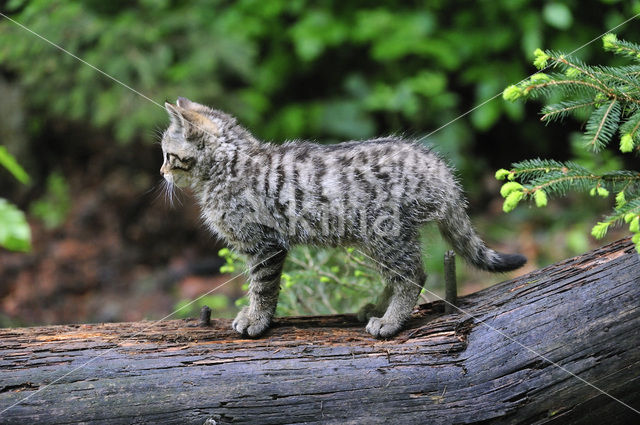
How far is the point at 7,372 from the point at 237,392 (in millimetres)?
1169

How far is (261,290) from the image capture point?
390 cm

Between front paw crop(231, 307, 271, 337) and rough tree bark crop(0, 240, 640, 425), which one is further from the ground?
front paw crop(231, 307, 271, 337)

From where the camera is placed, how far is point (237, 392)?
10.5 feet

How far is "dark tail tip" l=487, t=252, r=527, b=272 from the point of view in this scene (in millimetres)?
3879

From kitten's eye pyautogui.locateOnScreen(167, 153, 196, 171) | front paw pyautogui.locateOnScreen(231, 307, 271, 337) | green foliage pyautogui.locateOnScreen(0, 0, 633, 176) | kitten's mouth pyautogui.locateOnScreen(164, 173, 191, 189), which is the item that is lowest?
front paw pyautogui.locateOnScreen(231, 307, 271, 337)

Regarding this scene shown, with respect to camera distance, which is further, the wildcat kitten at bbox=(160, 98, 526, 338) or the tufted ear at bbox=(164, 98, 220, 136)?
the tufted ear at bbox=(164, 98, 220, 136)

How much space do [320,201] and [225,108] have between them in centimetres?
369

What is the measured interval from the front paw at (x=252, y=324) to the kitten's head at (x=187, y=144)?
90 cm

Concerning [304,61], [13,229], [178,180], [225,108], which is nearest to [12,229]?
[13,229]

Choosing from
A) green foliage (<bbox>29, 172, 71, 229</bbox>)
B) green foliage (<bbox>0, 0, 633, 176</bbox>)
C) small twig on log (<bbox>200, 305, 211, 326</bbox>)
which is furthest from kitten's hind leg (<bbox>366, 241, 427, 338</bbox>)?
green foliage (<bbox>29, 172, 71, 229</bbox>)

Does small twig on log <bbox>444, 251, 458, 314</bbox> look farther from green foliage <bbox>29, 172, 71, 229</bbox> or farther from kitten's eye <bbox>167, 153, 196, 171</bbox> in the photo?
green foliage <bbox>29, 172, 71, 229</bbox>

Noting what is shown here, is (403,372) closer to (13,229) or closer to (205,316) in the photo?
(205,316)

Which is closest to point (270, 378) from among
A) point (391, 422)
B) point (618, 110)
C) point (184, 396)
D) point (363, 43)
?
point (184, 396)

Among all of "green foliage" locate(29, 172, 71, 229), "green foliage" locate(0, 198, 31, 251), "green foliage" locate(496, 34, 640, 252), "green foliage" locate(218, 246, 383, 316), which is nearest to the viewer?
"green foliage" locate(0, 198, 31, 251)
